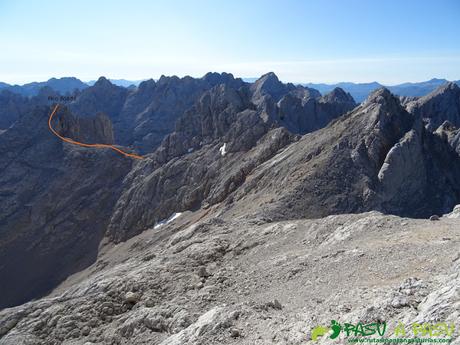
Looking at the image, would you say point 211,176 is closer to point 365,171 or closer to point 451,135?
point 365,171

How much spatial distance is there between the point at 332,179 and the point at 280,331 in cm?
3805

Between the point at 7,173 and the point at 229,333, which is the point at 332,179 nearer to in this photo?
the point at 229,333

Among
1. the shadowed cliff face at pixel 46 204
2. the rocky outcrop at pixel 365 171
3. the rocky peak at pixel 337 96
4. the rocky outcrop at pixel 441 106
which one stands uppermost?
the rocky peak at pixel 337 96

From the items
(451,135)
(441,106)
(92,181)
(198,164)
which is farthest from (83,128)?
(441,106)

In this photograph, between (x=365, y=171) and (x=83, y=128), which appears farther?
(x=83, y=128)

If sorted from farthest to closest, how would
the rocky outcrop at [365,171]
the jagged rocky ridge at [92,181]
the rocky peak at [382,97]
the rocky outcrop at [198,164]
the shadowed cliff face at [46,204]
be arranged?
the jagged rocky ridge at [92,181]
the rocky outcrop at [198,164]
the shadowed cliff face at [46,204]
the rocky peak at [382,97]
the rocky outcrop at [365,171]

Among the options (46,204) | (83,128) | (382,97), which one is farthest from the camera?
(83,128)

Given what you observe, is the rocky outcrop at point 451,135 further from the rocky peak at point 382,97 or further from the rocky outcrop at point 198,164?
the rocky outcrop at point 198,164

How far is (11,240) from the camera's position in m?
71.0

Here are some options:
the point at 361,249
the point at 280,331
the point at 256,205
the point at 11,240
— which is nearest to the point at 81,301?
the point at 280,331

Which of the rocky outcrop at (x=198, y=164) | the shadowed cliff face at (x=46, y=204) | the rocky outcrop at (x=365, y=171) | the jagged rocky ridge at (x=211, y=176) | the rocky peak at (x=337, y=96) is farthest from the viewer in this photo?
the rocky peak at (x=337, y=96)

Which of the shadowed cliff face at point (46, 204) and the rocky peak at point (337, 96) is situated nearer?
the shadowed cliff face at point (46, 204)

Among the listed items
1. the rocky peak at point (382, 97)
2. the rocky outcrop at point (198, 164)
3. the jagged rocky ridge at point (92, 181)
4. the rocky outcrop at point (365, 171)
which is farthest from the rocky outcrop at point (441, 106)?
the rocky outcrop at point (365, 171)

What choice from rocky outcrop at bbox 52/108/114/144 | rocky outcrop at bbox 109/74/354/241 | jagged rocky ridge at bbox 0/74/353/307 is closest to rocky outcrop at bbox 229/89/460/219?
rocky outcrop at bbox 109/74/354/241
